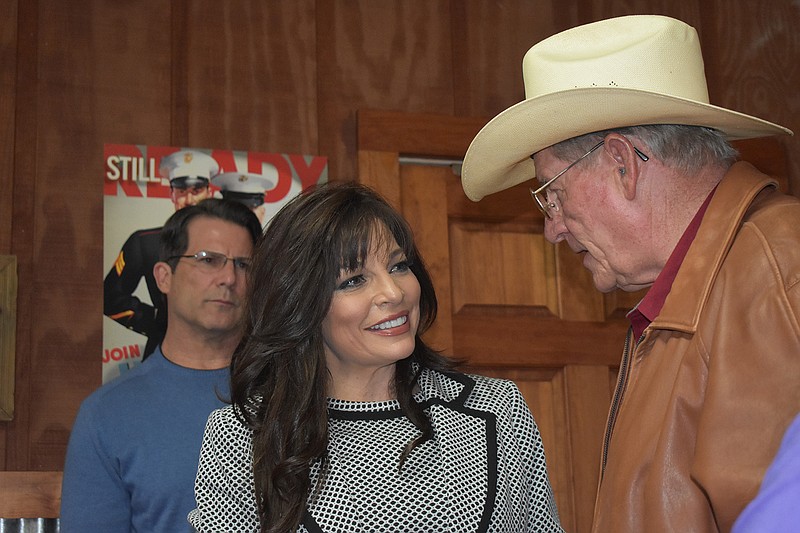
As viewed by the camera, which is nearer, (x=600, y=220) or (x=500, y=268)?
(x=600, y=220)

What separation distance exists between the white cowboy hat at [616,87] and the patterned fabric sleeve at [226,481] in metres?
0.85

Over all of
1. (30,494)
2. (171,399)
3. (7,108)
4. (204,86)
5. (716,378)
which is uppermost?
(204,86)

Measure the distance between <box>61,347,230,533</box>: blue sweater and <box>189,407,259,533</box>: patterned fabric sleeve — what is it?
38 cm

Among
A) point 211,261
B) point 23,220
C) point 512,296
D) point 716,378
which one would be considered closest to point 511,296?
point 512,296

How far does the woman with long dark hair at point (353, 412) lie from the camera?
6.61 feet

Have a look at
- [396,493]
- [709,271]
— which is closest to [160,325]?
Result: [396,493]

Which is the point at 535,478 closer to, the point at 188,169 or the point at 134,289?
the point at 134,289

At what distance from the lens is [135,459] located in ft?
8.65

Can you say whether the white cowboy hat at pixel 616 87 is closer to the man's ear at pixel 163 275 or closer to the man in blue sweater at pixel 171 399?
the man in blue sweater at pixel 171 399

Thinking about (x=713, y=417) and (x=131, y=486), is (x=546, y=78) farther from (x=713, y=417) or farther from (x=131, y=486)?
(x=131, y=486)

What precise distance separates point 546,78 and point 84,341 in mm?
1855

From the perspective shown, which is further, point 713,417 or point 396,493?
point 396,493

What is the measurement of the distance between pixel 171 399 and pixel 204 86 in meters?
1.15

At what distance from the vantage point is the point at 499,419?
2.13 m
